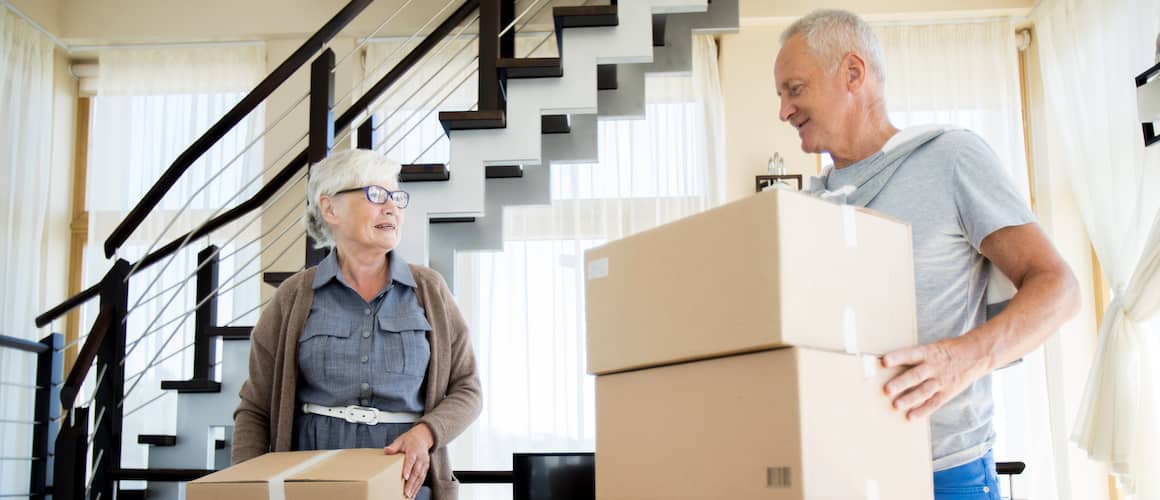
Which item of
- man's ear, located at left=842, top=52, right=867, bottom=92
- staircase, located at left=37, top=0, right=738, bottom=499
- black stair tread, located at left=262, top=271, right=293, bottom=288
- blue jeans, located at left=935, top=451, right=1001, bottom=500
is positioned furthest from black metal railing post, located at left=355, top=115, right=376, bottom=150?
blue jeans, located at left=935, top=451, right=1001, bottom=500

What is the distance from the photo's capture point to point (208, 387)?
11.8ft

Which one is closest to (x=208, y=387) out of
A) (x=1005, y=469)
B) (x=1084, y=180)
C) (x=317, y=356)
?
(x=317, y=356)

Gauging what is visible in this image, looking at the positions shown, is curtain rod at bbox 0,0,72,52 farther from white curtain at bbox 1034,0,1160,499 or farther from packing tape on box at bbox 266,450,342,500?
white curtain at bbox 1034,0,1160,499

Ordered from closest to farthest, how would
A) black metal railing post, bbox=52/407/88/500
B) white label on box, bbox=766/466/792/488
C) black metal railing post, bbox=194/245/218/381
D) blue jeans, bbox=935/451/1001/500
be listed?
white label on box, bbox=766/466/792/488 → blue jeans, bbox=935/451/1001/500 → black metal railing post, bbox=52/407/88/500 → black metal railing post, bbox=194/245/218/381

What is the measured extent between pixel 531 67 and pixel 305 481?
7.36 feet

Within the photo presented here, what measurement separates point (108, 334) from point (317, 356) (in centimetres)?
170

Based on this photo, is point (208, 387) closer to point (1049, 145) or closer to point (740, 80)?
point (740, 80)

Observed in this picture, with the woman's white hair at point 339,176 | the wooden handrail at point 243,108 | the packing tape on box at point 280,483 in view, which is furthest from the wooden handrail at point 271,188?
the packing tape on box at point 280,483

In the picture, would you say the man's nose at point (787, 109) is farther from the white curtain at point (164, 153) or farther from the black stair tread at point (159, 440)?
the white curtain at point (164, 153)

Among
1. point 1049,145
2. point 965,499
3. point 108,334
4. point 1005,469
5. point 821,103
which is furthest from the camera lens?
point 1049,145

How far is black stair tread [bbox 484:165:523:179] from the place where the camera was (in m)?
3.76

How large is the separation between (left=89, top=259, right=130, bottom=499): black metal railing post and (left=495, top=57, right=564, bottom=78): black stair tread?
1493 millimetres

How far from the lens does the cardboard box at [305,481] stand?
159cm

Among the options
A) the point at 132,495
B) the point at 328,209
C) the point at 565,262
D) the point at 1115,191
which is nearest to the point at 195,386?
the point at 132,495
